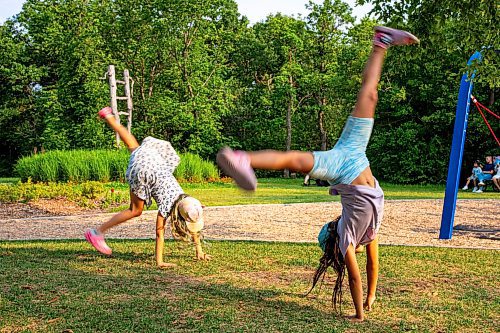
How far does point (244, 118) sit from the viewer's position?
40.5 metres

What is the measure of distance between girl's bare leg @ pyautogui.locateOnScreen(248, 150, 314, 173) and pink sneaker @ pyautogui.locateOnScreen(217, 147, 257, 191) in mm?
71

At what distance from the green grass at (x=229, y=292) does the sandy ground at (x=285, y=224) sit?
148 cm

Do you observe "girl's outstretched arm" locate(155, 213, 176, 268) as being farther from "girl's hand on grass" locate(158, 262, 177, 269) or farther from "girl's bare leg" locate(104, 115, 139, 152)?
"girl's bare leg" locate(104, 115, 139, 152)

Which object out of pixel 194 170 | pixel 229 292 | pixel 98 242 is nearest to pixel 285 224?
pixel 98 242

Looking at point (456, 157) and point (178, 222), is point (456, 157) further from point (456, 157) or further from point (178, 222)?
point (178, 222)

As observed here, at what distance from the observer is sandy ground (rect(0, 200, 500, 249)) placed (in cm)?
973

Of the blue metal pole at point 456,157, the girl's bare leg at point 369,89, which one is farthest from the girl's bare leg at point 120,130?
the blue metal pole at point 456,157

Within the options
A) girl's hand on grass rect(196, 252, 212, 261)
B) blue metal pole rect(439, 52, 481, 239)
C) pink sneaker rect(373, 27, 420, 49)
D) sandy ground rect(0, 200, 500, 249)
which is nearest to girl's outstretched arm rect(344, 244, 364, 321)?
pink sneaker rect(373, 27, 420, 49)

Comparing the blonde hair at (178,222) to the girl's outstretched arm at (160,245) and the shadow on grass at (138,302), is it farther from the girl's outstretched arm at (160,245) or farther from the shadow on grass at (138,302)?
the shadow on grass at (138,302)

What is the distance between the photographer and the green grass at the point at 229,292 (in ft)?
15.1

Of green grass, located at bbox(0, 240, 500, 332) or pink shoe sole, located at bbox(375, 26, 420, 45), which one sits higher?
pink shoe sole, located at bbox(375, 26, 420, 45)

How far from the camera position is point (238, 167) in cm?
384

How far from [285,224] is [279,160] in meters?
7.46

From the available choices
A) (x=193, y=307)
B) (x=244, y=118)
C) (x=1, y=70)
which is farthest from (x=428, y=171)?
(x=1, y=70)
